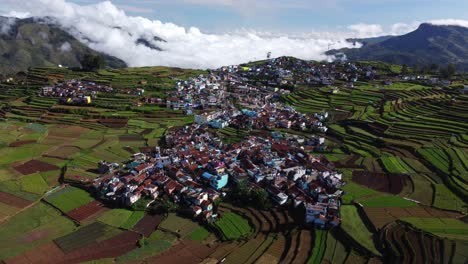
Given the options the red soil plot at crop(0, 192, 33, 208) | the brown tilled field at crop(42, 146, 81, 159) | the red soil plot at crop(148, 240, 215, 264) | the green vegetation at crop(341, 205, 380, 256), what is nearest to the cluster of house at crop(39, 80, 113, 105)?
the brown tilled field at crop(42, 146, 81, 159)

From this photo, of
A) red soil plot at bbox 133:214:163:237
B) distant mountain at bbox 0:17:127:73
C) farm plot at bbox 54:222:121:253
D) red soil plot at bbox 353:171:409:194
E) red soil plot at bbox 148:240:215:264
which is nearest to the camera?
→ red soil plot at bbox 148:240:215:264

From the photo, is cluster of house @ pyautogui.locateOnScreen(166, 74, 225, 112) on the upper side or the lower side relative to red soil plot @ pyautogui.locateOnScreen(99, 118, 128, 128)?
upper

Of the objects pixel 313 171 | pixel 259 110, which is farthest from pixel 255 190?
pixel 259 110

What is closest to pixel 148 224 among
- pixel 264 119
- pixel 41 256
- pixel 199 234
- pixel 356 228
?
pixel 199 234

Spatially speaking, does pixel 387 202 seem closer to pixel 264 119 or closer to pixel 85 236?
Answer: pixel 85 236

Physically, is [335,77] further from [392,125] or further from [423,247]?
[423,247]

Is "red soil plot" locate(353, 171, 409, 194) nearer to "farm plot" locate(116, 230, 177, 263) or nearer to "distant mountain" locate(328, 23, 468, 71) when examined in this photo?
"farm plot" locate(116, 230, 177, 263)
